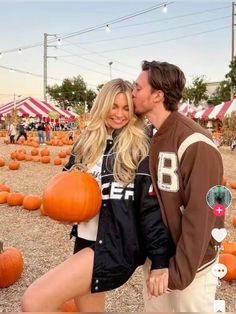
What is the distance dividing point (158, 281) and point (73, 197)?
1.98ft

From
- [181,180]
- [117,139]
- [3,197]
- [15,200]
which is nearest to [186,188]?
[181,180]

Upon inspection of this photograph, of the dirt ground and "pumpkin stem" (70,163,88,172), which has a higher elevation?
"pumpkin stem" (70,163,88,172)

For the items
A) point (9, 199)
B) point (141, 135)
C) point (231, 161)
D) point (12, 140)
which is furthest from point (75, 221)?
point (12, 140)

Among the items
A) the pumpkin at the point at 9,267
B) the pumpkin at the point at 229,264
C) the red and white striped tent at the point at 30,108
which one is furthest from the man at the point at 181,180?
the red and white striped tent at the point at 30,108

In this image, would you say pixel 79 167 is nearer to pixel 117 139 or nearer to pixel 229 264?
pixel 117 139

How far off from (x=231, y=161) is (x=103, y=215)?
11198mm

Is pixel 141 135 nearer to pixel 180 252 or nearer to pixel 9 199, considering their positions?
pixel 180 252

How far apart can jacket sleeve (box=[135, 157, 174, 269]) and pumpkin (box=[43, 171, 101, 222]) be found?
244 millimetres

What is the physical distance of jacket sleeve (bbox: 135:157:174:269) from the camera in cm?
190

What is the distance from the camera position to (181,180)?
1.84 m

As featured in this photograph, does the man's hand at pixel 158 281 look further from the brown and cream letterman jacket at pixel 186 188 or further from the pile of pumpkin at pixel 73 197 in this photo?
the pile of pumpkin at pixel 73 197

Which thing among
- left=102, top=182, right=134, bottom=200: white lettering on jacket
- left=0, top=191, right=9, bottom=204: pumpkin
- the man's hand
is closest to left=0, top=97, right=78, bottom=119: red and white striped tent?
left=0, top=191, right=9, bottom=204: pumpkin

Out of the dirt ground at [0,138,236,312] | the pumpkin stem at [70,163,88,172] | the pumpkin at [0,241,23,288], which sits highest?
the pumpkin stem at [70,163,88,172]

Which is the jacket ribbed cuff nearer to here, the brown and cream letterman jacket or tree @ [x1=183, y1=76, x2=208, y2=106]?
the brown and cream letterman jacket
